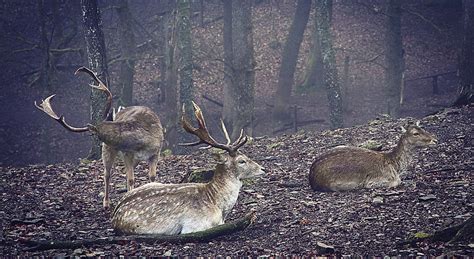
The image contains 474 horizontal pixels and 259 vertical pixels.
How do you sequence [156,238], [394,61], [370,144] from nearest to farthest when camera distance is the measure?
1. [156,238]
2. [370,144]
3. [394,61]

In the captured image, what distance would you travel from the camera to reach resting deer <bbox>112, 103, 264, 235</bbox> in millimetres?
8298

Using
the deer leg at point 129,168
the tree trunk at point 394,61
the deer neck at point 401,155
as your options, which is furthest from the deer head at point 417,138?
the tree trunk at point 394,61

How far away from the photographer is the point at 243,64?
19266 mm

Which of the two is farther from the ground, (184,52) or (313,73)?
(184,52)

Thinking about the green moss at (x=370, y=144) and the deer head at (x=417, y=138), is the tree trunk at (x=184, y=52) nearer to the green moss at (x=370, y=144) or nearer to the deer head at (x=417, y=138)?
the green moss at (x=370, y=144)

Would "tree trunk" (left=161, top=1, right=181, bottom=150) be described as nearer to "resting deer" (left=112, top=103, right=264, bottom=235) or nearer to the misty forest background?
the misty forest background

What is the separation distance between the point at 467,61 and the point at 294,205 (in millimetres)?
8382

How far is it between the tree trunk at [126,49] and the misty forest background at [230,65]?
4cm

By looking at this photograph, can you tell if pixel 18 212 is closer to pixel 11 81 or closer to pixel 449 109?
pixel 449 109

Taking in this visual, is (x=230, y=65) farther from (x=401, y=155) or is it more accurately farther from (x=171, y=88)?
(x=401, y=155)

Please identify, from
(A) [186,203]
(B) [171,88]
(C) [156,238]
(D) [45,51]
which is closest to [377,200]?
(A) [186,203]

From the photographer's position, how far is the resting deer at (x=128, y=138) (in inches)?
394

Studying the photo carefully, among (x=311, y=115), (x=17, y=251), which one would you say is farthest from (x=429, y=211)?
(x=311, y=115)

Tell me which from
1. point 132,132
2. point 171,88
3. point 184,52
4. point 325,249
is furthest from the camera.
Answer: point 171,88
